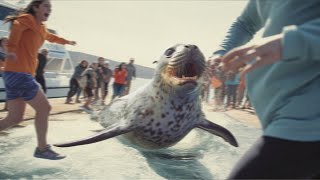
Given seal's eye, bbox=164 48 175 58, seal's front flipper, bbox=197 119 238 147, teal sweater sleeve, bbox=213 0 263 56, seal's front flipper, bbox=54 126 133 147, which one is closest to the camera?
teal sweater sleeve, bbox=213 0 263 56

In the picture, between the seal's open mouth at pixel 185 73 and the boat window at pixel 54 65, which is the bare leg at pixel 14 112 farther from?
the boat window at pixel 54 65

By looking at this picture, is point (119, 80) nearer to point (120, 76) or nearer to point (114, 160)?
point (120, 76)

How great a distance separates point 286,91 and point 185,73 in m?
2.70

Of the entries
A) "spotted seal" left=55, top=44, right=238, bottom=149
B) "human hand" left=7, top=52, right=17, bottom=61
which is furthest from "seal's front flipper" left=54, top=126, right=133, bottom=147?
"human hand" left=7, top=52, right=17, bottom=61

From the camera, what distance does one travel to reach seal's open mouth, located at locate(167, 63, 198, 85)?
4.30 m

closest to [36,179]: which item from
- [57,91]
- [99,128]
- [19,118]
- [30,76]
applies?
[19,118]

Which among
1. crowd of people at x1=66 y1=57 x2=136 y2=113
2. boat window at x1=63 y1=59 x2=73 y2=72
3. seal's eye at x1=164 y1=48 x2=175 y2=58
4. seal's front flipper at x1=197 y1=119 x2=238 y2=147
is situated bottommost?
boat window at x1=63 y1=59 x2=73 y2=72

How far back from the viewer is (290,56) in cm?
140

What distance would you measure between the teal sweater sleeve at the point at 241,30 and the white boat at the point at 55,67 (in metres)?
14.3

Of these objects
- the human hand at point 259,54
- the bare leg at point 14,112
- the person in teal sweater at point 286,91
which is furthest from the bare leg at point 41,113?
the human hand at point 259,54

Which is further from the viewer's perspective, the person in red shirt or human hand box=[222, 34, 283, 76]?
the person in red shirt

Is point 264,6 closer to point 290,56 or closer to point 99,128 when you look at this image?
point 290,56

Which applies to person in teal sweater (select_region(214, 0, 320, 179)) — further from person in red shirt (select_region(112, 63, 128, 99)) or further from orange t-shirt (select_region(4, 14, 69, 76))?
person in red shirt (select_region(112, 63, 128, 99))

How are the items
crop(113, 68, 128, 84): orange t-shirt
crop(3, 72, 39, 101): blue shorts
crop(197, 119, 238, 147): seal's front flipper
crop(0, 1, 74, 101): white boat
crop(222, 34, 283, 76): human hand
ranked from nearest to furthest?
1. crop(222, 34, 283, 76): human hand
2. crop(3, 72, 39, 101): blue shorts
3. crop(197, 119, 238, 147): seal's front flipper
4. crop(113, 68, 128, 84): orange t-shirt
5. crop(0, 1, 74, 101): white boat
